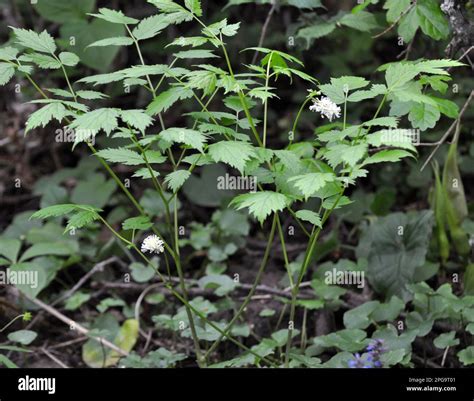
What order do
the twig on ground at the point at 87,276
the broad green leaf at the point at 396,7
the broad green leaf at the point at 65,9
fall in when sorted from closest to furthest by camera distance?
the broad green leaf at the point at 396,7 → the twig on ground at the point at 87,276 → the broad green leaf at the point at 65,9

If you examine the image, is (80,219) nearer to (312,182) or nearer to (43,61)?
(43,61)

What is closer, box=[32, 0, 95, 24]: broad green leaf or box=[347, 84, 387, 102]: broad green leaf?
box=[347, 84, 387, 102]: broad green leaf

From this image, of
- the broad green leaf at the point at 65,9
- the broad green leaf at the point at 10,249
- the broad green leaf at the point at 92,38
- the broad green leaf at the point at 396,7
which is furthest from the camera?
the broad green leaf at the point at 65,9

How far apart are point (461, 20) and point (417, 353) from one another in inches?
47.3

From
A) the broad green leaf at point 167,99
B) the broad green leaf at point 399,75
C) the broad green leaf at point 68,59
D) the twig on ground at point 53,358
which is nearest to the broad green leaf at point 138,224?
the broad green leaf at point 167,99

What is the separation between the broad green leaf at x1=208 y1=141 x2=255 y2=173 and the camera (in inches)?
73.8

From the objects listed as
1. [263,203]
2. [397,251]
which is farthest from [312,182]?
[397,251]

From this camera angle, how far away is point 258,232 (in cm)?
382

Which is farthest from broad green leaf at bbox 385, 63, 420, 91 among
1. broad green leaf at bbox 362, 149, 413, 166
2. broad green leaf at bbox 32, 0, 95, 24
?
broad green leaf at bbox 32, 0, 95, 24

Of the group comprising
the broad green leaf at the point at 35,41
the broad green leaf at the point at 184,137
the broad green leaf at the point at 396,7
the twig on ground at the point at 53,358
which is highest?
the broad green leaf at the point at 396,7

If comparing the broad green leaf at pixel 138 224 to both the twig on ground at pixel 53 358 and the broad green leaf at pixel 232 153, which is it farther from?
the twig on ground at pixel 53 358

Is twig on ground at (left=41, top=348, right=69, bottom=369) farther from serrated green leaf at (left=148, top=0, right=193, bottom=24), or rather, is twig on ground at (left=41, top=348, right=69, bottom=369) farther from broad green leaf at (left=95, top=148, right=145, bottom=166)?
serrated green leaf at (left=148, top=0, right=193, bottom=24)

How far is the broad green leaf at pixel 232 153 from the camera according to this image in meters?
1.87
